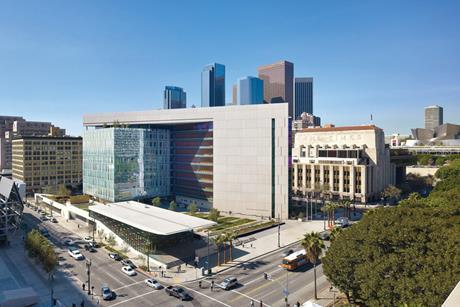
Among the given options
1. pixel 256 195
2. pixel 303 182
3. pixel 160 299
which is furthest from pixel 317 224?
pixel 160 299

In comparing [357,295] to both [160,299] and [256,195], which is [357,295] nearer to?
[160,299]

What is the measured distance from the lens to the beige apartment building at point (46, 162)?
14975 centimetres

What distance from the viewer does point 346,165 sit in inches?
4934

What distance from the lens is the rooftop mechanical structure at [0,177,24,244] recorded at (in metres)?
78.1

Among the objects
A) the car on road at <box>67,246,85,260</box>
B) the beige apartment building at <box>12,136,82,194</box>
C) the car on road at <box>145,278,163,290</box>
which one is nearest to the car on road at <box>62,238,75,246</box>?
the car on road at <box>67,246,85,260</box>

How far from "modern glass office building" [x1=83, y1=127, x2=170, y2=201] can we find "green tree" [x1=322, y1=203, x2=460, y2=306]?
3364 inches

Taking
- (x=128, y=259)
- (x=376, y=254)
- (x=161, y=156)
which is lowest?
(x=128, y=259)

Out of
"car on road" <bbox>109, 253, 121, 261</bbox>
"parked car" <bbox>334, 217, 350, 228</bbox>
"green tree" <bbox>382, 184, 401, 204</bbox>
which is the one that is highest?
"green tree" <bbox>382, 184, 401, 204</bbox>

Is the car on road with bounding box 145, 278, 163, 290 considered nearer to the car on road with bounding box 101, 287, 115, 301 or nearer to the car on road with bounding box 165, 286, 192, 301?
the car on road with bounding box 165, 286, 192, 301

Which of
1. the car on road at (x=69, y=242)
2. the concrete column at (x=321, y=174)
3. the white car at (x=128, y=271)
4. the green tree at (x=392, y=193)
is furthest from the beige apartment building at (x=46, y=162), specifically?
the green tree at (x=392, y=193)

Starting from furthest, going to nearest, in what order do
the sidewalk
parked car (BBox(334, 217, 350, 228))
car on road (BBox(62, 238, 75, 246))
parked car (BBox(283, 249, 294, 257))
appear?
1. parked car (BBox(334, 217, 350, 228))
2. car on road (BBox(62, 238, 75, 246))
3. parked car (BBox(283, 249, 294, 257))
4. the sidewalk

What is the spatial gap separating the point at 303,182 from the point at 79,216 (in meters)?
90.8

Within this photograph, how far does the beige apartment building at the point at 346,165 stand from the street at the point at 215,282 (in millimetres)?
67050

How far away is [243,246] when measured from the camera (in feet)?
240
